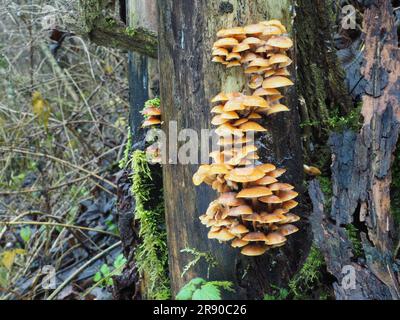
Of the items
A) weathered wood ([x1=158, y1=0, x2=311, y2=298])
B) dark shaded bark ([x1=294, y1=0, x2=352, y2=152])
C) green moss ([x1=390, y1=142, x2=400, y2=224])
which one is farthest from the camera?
dark shaded bark ([x1=294, y1=0, x2=352, y2=152])

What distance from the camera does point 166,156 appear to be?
3.32 m

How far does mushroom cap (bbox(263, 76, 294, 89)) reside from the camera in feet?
9.16

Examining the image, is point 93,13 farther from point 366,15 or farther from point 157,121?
point 366,15

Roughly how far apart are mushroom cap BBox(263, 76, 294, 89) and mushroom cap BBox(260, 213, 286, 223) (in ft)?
2.68

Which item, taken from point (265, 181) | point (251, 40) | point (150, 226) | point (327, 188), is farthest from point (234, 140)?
point (150, 226)

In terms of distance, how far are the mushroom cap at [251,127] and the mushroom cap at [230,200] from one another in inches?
16.4

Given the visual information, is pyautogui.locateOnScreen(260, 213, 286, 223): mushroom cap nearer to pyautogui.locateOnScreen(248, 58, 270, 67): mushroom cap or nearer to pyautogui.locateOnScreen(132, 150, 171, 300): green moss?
pyautogui.locateOnScreen(248, 58, 270, 67): mushroom cap

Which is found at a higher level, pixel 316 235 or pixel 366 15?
pixel 366 15

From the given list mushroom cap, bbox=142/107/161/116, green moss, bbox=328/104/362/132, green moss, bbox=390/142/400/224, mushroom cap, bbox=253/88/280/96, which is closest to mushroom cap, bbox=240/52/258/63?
mushroom cap, bbox=253/88/280/96

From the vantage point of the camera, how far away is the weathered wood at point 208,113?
2975 millimetres

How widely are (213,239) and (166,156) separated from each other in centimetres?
72

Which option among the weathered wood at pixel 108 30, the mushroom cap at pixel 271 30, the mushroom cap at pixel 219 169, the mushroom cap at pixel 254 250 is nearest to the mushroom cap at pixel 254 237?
the mushroom cap at pixel 254 250
